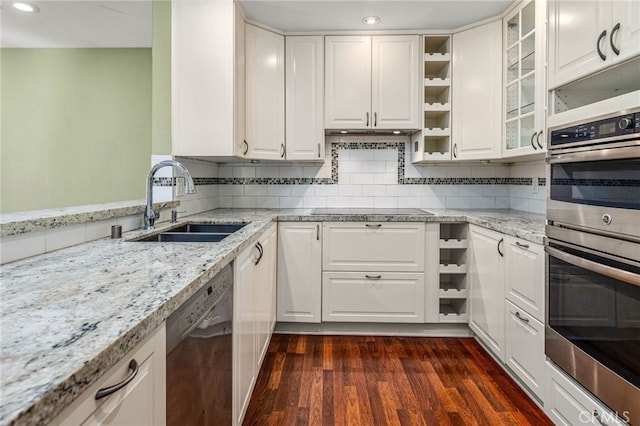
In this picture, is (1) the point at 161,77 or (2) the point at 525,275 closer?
(2) the point at 525,275

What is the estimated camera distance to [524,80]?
2.42 metres

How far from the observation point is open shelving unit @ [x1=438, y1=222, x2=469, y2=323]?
2.71 metres

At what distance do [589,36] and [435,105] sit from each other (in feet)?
4.74

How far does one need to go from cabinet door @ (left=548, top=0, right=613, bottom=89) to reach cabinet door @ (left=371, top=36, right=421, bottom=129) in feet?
3.99

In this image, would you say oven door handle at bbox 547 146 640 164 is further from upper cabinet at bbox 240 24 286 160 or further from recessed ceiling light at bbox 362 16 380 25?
upper cabinet at bbox 240 24 286 160

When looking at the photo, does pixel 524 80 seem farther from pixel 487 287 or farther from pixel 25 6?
pixel 25 6

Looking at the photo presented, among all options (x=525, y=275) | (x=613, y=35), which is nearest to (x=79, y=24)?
(x=613, y=35)

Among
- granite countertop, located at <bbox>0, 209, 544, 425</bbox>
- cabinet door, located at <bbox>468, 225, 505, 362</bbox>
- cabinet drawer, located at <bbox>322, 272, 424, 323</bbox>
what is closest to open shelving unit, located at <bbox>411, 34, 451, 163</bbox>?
cabinet door, located at <bbox>468, 225, 505, 362</bbox>

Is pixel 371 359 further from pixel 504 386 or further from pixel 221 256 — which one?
pixel 221 256

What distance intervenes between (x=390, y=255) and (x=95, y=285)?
6.82 ft

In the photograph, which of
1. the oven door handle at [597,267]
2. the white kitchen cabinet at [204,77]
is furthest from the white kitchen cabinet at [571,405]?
the white kitchen cabinet at [204,77]

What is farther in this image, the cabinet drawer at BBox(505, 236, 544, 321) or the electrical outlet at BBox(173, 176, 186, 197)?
the electrical outlet at BBox(173, 176, 186, 197)

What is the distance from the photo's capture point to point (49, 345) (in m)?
0.58

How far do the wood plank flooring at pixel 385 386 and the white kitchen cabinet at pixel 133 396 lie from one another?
1.12 meters
